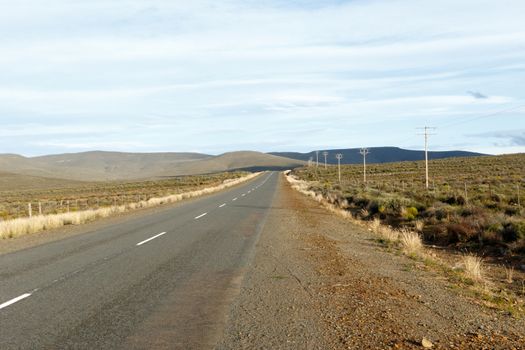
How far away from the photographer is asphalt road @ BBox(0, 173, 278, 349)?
5.61 meters

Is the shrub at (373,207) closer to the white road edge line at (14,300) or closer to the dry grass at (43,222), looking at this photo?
the dry grass at (43,222)

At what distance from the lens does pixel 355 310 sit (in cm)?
670

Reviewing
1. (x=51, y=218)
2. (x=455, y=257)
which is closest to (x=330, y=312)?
(x=455, y=257)

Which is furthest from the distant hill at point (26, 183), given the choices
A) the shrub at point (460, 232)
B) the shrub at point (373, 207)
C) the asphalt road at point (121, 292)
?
the asphalt road at point (121, 292)

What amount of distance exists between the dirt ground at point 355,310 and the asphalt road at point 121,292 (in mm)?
428

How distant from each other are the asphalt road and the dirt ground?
0.43 meters

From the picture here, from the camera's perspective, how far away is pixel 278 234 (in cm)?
1550

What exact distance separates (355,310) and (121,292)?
354 cm

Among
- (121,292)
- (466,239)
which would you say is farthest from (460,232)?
(121,292)

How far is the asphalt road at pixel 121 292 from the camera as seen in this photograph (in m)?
5.61

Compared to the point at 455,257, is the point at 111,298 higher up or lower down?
higher up

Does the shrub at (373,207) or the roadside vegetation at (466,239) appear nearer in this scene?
the roadside vegetation at (466,239)

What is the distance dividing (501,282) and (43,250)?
10836 mm

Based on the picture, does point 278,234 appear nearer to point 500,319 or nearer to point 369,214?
point 500,319
